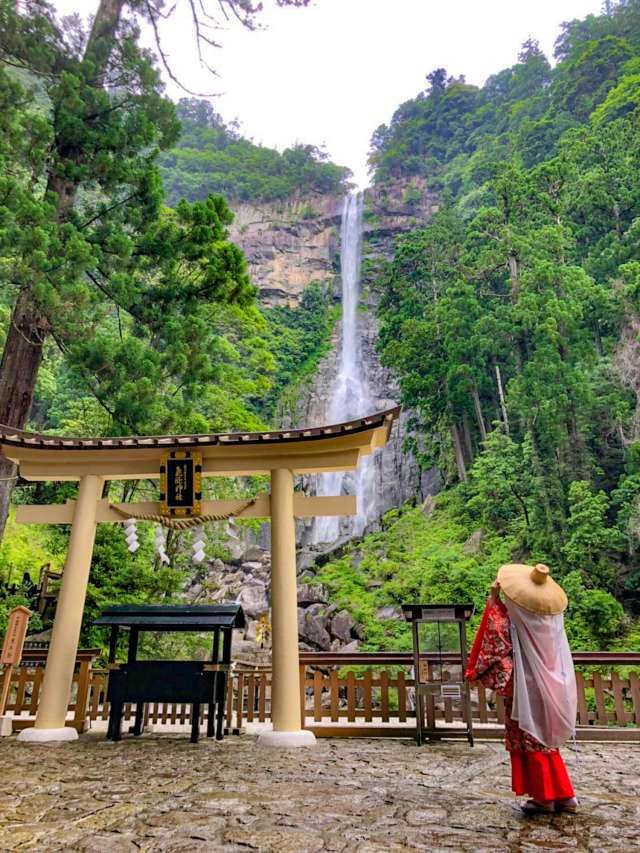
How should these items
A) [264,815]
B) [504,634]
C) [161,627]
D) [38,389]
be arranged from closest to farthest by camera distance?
[264,815] → [504,634] → [161,627] → [38,389]

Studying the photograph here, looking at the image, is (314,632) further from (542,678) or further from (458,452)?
(542,678)

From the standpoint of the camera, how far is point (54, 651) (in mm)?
6340

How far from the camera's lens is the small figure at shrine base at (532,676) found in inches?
121

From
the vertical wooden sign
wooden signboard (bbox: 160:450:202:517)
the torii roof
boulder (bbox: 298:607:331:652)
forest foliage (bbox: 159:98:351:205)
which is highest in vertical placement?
forest foliage (bbox: 159:98:351:205)

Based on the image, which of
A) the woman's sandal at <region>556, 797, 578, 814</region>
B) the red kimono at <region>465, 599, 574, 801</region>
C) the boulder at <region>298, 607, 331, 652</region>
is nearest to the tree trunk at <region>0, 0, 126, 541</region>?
the red kimono at <region>465, 599, 574, 801</region>

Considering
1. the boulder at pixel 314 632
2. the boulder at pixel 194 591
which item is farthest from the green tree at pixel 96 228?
the boulder at pixel 194 591

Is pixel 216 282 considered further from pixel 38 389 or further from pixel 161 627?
pixel 38 389

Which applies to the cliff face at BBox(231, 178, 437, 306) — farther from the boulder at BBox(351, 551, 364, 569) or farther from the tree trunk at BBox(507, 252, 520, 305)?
the boulder at BBox(351, 551, 364, 569)

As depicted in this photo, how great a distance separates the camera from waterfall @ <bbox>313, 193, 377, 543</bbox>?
25.8 metres

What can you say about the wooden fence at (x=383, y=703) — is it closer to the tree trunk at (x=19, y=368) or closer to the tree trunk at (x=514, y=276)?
the tree trunk at (x=19, y=368)

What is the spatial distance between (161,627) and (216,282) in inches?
246

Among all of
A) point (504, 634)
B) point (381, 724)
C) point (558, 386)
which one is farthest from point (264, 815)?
point (558, 386)

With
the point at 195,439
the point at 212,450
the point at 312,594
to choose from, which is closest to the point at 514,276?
the point at 312,594

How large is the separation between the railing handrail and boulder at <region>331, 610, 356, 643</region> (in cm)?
969
